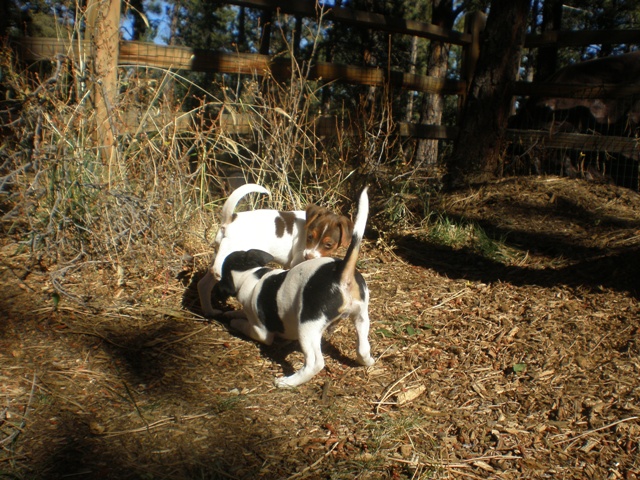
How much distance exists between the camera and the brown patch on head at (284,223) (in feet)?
15.8

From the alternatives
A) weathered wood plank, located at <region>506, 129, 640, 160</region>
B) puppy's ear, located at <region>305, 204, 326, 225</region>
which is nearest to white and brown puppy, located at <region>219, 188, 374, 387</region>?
puppy's ear, located at <region>305, 204, 326, 225</region>

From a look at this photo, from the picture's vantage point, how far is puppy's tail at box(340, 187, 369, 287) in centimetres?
318

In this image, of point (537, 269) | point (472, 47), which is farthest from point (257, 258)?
point (472, 47)

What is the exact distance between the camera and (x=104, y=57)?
521 cm

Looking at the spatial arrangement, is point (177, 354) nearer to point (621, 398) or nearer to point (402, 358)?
point (402, 358)

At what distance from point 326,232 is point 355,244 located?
4.86 ft

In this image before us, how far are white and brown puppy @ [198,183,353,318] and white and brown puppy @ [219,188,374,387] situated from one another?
616 mm

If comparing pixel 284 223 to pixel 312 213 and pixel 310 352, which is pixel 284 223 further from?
pixel 310 352

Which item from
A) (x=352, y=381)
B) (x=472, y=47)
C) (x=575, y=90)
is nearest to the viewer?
(x=352, y=381)

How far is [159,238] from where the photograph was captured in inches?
190

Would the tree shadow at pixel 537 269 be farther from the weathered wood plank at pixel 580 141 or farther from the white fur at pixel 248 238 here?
the weathered wood plank at pixel 580 141

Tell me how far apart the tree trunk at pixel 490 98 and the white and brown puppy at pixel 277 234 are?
316cm

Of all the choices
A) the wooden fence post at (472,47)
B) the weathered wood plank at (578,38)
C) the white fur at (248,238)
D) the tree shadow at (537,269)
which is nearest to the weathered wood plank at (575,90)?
the wooden fence post at (472,47)

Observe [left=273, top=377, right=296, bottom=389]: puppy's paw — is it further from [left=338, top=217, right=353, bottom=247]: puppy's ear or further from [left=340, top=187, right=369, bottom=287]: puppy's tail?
[left=338, top=217, right=353, bottom=247]: puppy's ear
